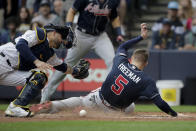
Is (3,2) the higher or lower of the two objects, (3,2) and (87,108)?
the higher

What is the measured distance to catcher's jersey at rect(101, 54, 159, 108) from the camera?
6.79 m

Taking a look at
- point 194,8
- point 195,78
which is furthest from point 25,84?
point 194,8

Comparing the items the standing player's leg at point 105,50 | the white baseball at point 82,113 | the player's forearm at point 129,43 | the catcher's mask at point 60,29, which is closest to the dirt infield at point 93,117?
the white baseball at point 82,113

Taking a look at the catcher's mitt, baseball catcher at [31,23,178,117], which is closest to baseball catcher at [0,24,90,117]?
baseball catcher at [31,23,178,117]

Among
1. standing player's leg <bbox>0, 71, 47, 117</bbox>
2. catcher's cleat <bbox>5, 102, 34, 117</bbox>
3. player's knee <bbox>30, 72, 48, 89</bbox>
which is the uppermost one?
player's knee <bbox>30, 72, 48, 89</bbox>

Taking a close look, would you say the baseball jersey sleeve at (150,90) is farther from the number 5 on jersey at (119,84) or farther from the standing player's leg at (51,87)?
the standing player's leg at (51,87)

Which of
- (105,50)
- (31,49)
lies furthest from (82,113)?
(105,50)

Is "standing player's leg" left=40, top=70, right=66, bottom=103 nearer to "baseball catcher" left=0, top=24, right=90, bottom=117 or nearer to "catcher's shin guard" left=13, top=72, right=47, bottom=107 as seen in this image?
"baseball catcher" left=0, top=24, right=90, bottom=117

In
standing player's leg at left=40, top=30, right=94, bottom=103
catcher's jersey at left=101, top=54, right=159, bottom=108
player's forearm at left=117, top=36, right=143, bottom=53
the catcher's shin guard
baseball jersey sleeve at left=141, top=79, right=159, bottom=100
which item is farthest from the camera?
standing player's leg at left=40, top=30, right=94, bottom=103

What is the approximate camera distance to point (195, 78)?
10820 mm

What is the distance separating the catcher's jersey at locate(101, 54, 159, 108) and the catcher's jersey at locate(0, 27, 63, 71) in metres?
1.17

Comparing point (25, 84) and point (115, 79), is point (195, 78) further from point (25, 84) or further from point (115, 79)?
point (25, 84)

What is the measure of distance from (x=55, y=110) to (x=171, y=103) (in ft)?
14.4

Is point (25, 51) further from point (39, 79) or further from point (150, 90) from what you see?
point (150, 90)
